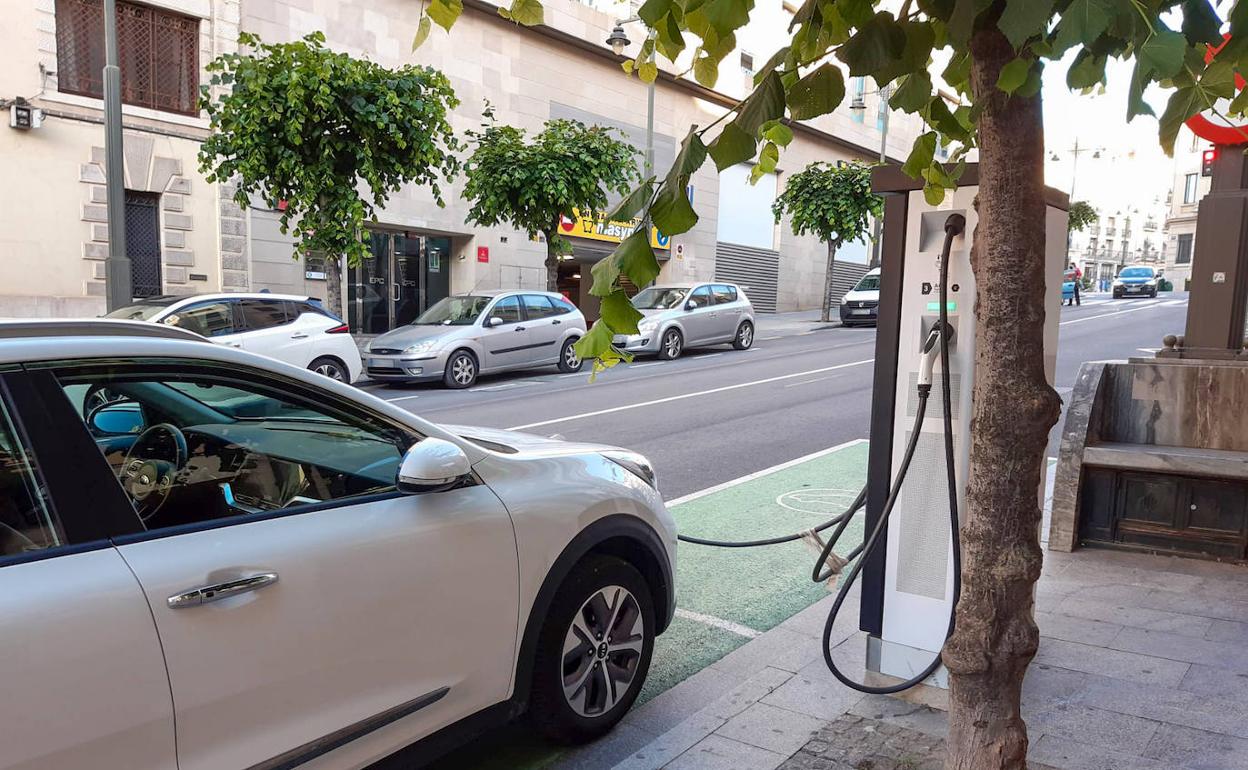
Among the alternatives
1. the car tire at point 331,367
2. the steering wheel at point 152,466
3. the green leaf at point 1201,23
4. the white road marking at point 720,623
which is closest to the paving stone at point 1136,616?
the white road marking at point 720,623

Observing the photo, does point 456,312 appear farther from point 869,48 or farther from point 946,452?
point 869,48

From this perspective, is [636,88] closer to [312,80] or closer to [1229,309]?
[312,80]

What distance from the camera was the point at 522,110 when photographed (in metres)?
24.3

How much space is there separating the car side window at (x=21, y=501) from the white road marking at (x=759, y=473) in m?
5.00

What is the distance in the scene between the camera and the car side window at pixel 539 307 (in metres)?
15.7

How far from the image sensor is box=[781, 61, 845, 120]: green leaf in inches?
83.3

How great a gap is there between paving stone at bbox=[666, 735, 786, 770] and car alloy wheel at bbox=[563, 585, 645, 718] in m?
0.38

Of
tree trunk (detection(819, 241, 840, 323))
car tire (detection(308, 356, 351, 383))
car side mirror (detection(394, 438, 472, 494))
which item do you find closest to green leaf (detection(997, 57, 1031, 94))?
car side mirror (detection(394, 438, 472, 494))

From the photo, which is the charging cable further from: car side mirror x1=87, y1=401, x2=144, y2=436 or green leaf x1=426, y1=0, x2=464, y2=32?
car side mirror x1=87, y1=401, x2=144, y2=436

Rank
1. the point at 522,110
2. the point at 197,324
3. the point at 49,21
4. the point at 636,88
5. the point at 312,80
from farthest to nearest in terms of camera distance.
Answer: the point at 636,88
the point at 522,110
the point at 49,21
the point at 312,80
the point at 197,324

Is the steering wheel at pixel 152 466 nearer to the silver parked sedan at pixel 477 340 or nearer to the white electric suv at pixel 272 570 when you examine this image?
the white electric suv at pixel 272 570

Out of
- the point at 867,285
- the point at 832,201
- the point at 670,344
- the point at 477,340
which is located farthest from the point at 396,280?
the point at 867,285

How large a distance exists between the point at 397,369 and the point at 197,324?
10.5ft

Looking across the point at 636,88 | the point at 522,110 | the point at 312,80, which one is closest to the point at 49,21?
the point at 312,80
